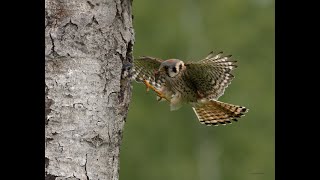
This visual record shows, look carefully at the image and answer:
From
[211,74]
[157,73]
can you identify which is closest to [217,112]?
[211,74]

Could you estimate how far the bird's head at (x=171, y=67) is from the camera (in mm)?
6500

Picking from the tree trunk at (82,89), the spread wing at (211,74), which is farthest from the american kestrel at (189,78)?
the tree trunk at (82,89)

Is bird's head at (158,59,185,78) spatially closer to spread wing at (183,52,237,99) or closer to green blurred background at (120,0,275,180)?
spread wing at (183,52,237,99)

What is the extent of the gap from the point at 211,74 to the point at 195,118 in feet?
40.0

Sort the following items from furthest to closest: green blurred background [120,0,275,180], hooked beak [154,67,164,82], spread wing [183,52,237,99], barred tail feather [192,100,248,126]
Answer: green blurred background [120,0,275,180]
barred tail feather [192,100,248,126]
spread wing [183,52,237,99]
hooked beak [154,67,164,82]

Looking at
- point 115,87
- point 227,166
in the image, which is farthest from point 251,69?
point 115,87

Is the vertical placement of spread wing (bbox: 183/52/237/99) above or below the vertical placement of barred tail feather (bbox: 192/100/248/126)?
above

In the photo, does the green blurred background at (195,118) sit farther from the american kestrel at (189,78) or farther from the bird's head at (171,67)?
the bird's head at (171,67)

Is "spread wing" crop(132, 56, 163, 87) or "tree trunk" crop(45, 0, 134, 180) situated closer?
"tree trunk" crop(45, 0, 134, 180)

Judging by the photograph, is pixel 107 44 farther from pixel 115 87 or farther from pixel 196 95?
pixel 196 95

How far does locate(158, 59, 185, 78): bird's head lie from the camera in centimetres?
650

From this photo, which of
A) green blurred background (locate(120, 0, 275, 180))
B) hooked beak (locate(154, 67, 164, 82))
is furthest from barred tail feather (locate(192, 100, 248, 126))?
green blurred background (locate(120, 0, 275, 180))

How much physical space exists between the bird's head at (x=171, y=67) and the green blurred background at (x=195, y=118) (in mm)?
11883

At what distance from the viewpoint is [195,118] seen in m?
19.1
